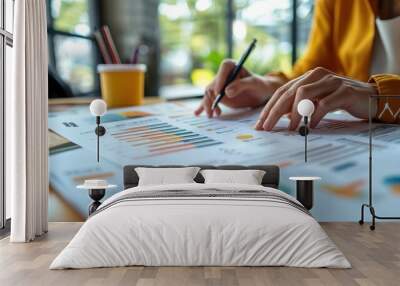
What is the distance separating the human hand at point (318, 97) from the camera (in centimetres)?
560

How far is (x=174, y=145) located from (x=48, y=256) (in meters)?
1.87

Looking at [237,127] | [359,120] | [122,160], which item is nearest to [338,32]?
[359,120]

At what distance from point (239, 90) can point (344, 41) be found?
3.42ft

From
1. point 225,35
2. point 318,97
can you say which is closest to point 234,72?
point 225,35

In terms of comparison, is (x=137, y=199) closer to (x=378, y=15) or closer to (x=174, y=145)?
(x=174, y=145)

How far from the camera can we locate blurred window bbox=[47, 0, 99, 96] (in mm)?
5969

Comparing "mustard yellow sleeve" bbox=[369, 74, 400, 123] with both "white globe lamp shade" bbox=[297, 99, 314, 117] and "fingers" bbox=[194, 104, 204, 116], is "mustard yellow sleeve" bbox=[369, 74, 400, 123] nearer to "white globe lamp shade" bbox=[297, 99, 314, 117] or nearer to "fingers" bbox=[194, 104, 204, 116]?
"white globe lamp shade" bbox=[297, 99, 314, 117]

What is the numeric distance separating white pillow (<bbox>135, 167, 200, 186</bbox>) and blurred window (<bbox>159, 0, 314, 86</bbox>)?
2.70 ft


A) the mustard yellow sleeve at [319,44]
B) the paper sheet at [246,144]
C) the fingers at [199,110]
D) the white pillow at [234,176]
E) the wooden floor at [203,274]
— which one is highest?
the mustard yellow sleeve at [319,44]

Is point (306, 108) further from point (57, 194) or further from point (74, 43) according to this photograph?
point (57, 194)

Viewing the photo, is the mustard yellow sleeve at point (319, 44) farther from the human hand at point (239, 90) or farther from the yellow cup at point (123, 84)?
the yellow cup at point (123, 84)

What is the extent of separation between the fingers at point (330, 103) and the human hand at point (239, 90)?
44 cm

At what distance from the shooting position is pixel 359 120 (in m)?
5.60

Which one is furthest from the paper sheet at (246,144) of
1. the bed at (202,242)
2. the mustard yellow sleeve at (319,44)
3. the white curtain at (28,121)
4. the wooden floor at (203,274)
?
the bed at (202,242)
